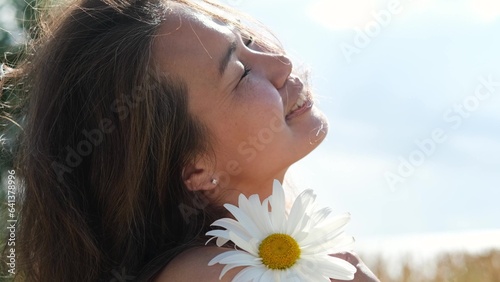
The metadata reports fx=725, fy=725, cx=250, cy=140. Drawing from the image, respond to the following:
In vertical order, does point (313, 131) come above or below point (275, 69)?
below

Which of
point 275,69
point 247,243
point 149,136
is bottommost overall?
point 149,136

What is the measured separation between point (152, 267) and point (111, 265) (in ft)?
0.58

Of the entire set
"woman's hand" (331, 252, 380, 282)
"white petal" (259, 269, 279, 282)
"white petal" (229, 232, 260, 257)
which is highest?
"white petal" (229, 232, 260, 257)

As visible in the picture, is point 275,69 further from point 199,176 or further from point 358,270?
point 358,270

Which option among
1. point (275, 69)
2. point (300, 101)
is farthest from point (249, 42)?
point (300, 101)

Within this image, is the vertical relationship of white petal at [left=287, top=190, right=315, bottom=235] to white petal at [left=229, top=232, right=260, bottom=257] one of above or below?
above

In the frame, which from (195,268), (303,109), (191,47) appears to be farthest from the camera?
(303,109)

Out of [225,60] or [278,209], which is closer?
[278,209]

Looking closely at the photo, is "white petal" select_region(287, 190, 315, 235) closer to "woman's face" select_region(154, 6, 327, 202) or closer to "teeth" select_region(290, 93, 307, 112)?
"woman's face" select_region(154, 6, 327, 202)

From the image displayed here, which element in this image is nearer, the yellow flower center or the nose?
the yellow flower center

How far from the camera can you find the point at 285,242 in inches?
64.4

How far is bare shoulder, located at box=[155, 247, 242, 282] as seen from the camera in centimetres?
182

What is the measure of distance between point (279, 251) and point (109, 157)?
2.44 ft

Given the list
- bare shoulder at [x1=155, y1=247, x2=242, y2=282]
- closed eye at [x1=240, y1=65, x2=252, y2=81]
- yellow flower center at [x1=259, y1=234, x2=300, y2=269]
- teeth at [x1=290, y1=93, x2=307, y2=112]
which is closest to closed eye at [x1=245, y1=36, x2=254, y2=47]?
closed eye at [x1=240, y1=65, x2=252, y2=81]
